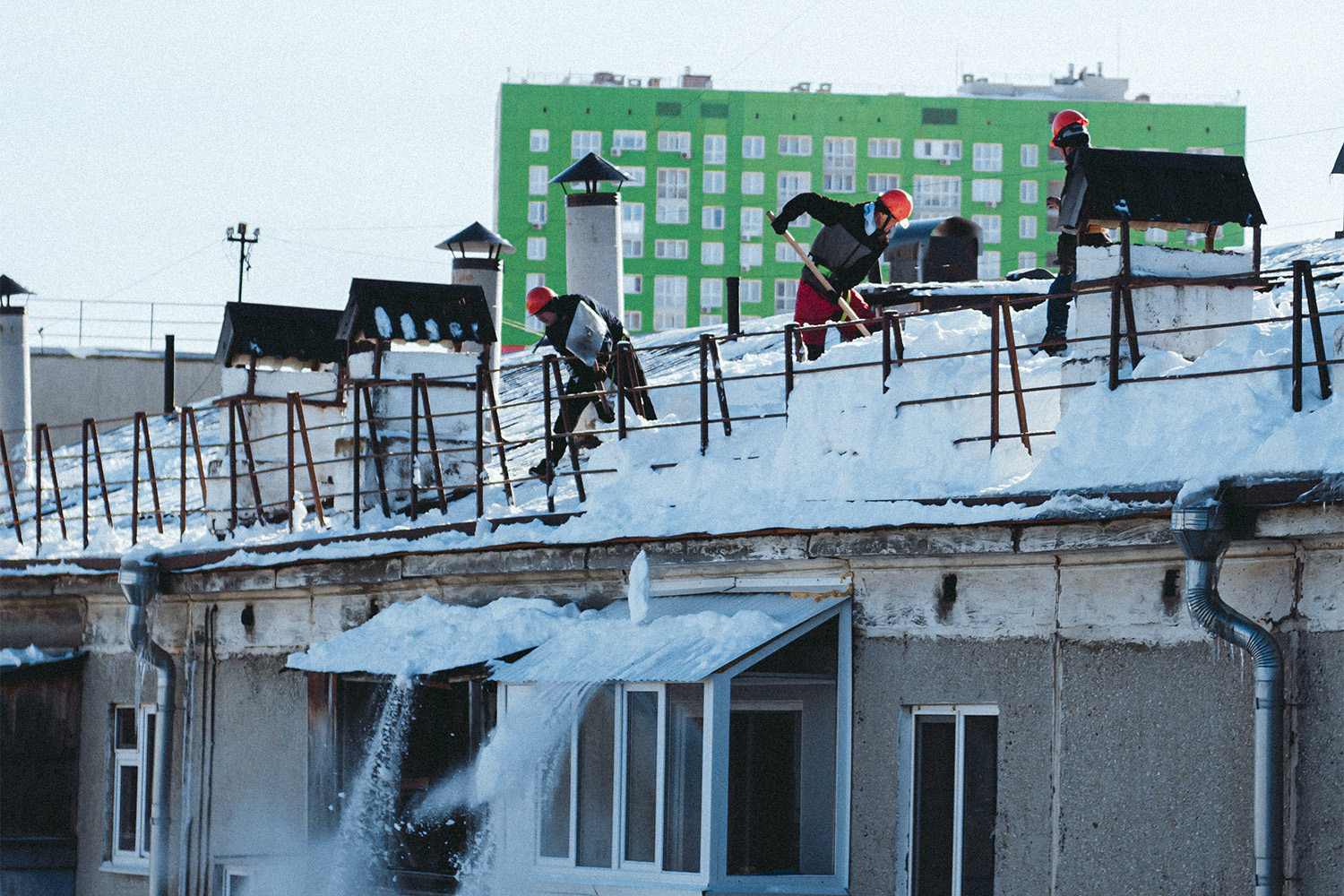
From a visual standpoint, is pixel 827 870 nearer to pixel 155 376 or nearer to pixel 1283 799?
pixel 1283 799

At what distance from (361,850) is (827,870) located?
3602 mm

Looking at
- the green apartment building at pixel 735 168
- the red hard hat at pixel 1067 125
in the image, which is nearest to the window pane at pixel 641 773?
the red hard hat at pixel 1067 125

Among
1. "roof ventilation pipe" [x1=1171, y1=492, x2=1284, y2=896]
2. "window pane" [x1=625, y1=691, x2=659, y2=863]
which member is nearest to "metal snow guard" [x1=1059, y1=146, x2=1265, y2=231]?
"roof ventilation pipe" [x1=1171, y1=492, x2=1284, y2=896]

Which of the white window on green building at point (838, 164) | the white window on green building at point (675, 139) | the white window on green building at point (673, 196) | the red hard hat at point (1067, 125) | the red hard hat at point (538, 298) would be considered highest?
Result: the white window on green building at point (675, 139)

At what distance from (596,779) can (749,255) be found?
59.5 metres

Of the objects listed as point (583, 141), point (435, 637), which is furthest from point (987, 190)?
point (435, 637)

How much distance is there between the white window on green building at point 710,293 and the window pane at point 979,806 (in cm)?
5887

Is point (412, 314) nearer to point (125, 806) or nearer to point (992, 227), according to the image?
point (125, 806)

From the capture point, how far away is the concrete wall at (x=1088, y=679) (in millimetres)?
7793

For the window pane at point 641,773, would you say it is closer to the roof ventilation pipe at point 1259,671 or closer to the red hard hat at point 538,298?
the roof ventilation pipe at point 1259,671

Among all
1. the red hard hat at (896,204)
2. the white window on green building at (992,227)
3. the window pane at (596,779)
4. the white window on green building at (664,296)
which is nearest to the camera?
the window pane at (596,779)

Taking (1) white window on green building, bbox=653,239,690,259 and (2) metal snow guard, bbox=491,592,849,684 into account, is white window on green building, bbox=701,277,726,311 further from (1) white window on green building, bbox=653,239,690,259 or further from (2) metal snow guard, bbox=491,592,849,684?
(2) metal snow guard, bbox=491,592,849,684

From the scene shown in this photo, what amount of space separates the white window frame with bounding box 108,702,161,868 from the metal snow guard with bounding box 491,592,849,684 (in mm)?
4790

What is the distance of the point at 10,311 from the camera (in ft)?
79.0
